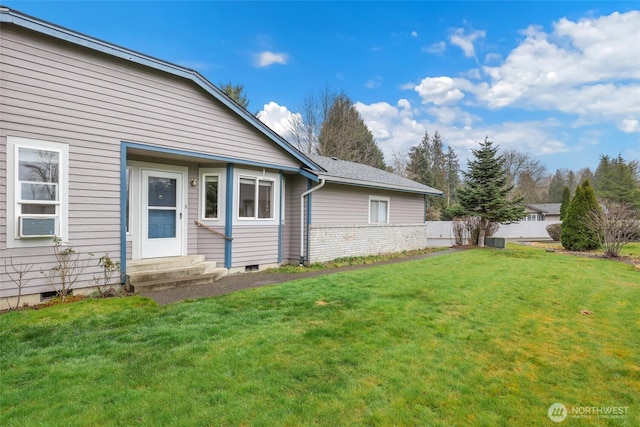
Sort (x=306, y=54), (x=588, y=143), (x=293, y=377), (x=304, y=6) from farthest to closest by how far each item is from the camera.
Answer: (x=306, y=54) → (x=588, y=143) → (x=304, y=6) → (x=293, y=377)

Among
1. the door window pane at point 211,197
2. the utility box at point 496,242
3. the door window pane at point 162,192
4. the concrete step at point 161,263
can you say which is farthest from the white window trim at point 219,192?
the utility box at point 496,242

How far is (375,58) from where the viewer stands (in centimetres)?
1830

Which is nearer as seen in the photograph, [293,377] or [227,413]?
[227,413]

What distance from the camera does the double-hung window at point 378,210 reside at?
12.9 meters

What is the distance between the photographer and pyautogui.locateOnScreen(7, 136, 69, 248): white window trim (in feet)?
17.0

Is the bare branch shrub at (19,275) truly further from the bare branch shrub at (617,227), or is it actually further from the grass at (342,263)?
the bare branch shrub at (617,227)

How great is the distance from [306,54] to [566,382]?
2054cm

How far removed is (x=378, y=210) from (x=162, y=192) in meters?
8.29

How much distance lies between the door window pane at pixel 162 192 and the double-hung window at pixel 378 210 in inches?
291

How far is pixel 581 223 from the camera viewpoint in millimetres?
14688

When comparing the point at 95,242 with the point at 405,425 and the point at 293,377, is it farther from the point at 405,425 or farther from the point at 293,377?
the point at 405,425

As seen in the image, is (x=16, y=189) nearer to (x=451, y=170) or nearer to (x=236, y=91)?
(x=236, y=91)

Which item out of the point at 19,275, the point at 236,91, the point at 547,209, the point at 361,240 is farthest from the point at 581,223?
the point at 547,209

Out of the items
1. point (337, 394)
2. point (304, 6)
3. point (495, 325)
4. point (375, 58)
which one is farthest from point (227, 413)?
point (375, 58)
